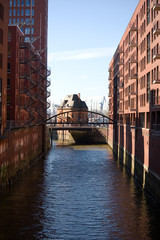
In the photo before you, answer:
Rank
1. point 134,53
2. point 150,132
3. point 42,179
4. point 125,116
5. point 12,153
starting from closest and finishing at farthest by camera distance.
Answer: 1. point 150,132
2. point 12,153
3. point 42,179
4. point 134,53
5. point 125,116

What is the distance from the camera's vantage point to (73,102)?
124m

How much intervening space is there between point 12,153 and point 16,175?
3360mm

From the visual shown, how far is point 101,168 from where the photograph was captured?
5153 centimetres

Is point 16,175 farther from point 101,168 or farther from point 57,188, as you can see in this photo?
point 101,168

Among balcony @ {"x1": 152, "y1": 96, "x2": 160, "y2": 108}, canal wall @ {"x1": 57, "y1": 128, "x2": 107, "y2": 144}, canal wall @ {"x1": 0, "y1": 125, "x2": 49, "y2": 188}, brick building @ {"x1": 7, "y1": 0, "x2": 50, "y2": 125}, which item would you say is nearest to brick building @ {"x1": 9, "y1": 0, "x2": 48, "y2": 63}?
brick building @ {"x1": 7, "y1": 0, "x2": 50, "y2": 125}

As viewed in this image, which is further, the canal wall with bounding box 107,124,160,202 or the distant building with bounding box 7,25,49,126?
the distant building with bounding box 7,25,49,126

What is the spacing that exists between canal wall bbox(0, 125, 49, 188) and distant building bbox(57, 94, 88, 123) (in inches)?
2344

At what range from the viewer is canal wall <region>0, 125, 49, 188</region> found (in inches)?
1329

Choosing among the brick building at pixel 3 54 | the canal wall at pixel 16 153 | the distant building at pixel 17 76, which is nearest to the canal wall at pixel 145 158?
the canal wall at pixel 16 153

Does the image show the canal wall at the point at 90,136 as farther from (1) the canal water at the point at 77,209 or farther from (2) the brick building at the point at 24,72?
(1) the canal water at the point at 77,209

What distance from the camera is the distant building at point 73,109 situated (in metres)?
120

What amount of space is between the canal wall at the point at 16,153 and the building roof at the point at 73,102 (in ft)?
209

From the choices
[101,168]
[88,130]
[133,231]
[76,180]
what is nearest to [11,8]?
[88,130]

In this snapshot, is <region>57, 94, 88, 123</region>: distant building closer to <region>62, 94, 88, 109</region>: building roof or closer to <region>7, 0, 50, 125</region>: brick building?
<region>62, 94, 88, 109</region>: building roof
